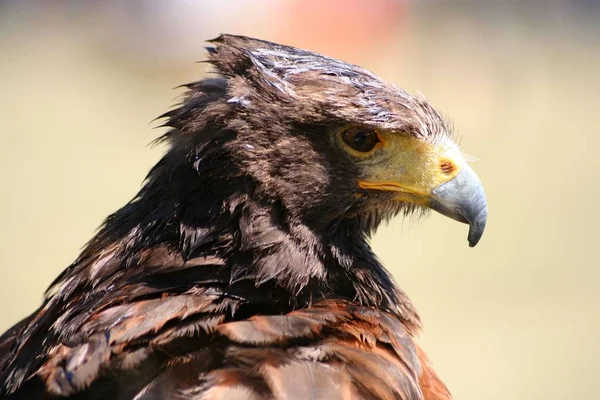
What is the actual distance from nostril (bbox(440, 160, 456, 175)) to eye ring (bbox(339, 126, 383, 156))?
25 cm

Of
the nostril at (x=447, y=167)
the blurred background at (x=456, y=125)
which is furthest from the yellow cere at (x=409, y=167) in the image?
the blurred background at (x=456, y=125)

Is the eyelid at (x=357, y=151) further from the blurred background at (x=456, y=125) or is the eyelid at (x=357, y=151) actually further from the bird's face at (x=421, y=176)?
the blurred background at (x=456, y=125)

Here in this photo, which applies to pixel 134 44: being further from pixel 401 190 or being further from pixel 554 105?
pixel 401 190

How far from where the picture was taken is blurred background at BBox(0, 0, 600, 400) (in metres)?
7.69

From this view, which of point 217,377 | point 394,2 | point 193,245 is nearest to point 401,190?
point 193,245

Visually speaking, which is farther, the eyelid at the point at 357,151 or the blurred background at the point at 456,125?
the blurred background at the point at 456,125


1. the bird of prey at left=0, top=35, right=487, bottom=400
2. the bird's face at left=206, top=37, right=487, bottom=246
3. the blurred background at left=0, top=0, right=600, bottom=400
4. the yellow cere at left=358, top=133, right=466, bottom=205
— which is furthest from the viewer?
the blurred background at left=0, top=0, right=600, bottom=400

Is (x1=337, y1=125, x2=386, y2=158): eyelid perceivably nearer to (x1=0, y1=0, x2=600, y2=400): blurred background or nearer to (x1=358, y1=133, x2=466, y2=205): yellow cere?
(x1=358, y1=133, x2=466, y2=205): yellow cere

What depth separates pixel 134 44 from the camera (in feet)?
47.4

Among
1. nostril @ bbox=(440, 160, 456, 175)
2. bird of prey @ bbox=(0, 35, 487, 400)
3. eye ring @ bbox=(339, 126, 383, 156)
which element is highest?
eye ring @ bbox=(339, 126, 383, 156)

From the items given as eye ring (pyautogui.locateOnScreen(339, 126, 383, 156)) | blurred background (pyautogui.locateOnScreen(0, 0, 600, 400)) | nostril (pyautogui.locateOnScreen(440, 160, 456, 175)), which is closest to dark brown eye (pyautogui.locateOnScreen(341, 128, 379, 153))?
eye ring (pyautogui.locateOnScreen(339, 126, 383, 156))

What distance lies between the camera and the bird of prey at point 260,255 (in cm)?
247

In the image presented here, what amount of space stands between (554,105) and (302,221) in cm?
1107

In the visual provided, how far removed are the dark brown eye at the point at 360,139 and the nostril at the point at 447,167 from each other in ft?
0.85
